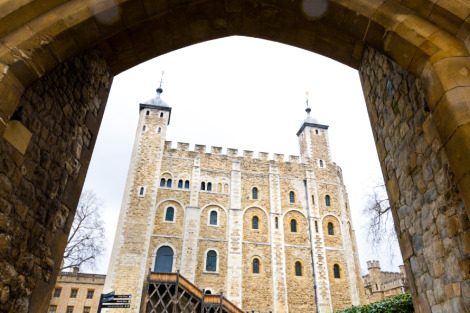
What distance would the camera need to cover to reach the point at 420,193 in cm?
287

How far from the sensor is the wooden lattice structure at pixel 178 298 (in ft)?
49.8

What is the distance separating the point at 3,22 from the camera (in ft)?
7.73

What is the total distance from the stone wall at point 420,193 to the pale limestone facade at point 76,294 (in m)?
33.2

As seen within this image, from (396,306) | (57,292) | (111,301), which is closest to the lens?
(111,301)

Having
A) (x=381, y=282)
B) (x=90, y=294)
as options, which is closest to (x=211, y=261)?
(x=90, y=294)

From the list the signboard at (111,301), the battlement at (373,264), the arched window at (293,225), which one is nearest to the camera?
the signboard at (111,301)

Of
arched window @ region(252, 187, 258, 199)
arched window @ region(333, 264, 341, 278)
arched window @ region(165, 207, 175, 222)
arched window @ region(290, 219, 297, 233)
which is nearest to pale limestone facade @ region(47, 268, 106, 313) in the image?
arched window @ region(165, 207, 175, 222)

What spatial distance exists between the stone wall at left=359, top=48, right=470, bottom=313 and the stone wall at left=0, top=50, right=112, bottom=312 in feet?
11.0

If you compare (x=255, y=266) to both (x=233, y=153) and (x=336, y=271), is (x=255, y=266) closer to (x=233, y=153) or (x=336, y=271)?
(x=336, y=271)

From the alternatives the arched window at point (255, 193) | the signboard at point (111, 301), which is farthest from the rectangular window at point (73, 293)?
the signboard at point (111, 301)

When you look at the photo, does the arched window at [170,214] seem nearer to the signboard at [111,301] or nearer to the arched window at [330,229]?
the arched window at [330,229]

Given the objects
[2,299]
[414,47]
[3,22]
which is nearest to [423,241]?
[414,47]

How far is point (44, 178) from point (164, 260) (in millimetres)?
19935

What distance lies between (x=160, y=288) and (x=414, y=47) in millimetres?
16030
